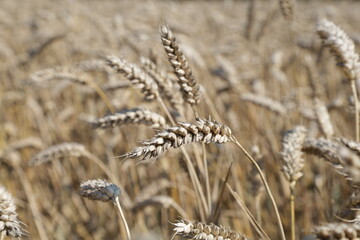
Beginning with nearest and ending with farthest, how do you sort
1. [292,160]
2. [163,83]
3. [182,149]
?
[292,160] < [182,149] < [163,83]

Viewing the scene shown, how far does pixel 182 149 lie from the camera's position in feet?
4.71

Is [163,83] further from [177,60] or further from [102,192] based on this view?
[102,192]

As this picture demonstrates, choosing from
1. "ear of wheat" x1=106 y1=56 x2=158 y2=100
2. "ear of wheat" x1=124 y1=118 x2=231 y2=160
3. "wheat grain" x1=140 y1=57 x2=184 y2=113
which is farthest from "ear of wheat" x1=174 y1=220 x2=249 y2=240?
"wheat grain" x1=140 y1=57 x2=184 y2=113

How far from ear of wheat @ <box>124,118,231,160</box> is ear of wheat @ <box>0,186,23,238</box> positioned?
13.8 inches

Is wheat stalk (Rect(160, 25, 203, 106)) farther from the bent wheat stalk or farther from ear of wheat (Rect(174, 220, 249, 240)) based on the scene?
the bent wheat stalk

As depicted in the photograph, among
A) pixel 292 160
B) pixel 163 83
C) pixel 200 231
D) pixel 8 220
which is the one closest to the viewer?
pixel 200 231

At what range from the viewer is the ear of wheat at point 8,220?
997 mm

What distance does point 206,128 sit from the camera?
990 millimetres

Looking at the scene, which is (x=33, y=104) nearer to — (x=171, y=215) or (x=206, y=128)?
(x=171, y=215)

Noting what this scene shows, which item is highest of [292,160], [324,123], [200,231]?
[324,123]

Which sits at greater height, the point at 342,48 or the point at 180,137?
the point at 342,48

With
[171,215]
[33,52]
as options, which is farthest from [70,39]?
[171,215]

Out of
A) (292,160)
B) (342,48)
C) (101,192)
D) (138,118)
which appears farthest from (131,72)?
(342,48)

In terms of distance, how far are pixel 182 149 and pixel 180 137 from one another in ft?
1.58
